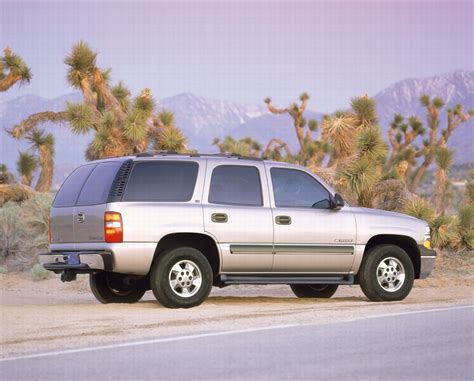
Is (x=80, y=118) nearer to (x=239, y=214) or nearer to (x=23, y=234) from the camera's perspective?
(x=23, y=234)

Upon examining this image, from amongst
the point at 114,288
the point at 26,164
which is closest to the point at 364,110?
the point at 114,288

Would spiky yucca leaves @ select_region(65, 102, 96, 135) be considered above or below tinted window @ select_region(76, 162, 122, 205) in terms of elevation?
above

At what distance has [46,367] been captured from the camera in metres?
8.63

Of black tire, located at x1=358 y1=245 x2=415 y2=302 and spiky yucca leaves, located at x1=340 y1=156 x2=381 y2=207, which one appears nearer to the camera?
black tire, located at x1=358 y1=245 x2=415 y2=302

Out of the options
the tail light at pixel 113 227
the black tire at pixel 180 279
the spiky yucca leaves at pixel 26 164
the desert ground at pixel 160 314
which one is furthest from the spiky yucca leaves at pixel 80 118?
the tail light at pixel 113 227

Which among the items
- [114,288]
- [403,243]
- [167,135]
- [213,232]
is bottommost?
[114,288]

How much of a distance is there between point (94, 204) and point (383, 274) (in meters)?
4.11

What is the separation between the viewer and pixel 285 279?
13.9 meters

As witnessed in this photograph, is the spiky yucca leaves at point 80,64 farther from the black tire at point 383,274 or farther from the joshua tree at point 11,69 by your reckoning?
the black tire at point 383,274

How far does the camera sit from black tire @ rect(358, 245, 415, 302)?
14.4m

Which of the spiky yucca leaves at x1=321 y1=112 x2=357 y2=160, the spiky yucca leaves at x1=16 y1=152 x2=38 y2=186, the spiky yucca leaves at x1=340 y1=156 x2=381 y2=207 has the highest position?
the spiky yucca leaves at x1=16 y1=152 x2=38 y2=186

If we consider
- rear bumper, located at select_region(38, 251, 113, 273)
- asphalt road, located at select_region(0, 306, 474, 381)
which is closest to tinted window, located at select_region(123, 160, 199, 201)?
rear bumper, located at select_region(38, 251, 113, 273)

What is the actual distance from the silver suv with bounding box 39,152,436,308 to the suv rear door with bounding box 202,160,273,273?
13 mm

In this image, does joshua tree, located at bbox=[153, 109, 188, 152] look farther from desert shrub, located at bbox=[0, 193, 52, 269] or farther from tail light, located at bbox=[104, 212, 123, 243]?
tail light, located at bbox=[104, 212, 123, 243]
